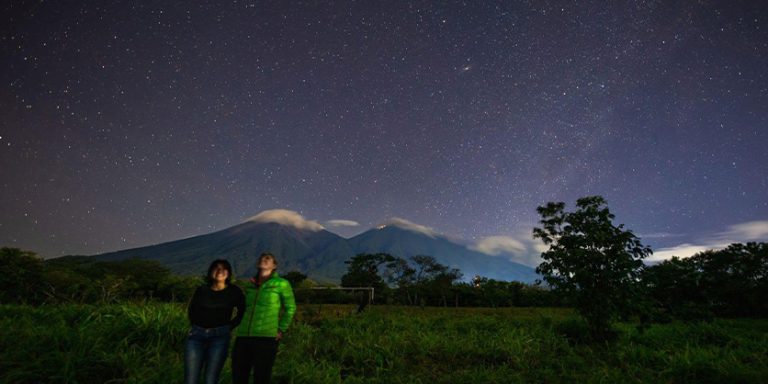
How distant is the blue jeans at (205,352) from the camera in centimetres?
365

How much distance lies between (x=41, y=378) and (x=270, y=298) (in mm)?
3107

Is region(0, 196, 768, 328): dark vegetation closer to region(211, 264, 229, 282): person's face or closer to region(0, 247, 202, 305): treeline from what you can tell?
region(0, 247, 202, 305): treeline

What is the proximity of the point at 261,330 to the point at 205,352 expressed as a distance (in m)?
0.68

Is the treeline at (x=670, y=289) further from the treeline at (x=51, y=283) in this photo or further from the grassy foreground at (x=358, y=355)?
the treeline at (x=51, y=283)

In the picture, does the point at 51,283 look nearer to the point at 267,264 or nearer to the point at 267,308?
the point at 267,264

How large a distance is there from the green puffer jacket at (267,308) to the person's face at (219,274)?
1.08ft

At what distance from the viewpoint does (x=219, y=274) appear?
3945 millimetres

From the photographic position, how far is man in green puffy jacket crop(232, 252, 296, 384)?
379 cm

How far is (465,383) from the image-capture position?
17.3ft

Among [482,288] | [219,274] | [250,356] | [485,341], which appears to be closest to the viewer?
[250,356]

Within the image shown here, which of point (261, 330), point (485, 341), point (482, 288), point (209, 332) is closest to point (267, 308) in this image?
point (261, 330)

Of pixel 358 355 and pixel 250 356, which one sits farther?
pixel 358 355

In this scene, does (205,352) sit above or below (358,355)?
above

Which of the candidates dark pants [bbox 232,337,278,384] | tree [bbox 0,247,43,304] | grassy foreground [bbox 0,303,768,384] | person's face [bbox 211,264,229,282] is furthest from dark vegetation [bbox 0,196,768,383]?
tree [bbox 0,247,43,304]
